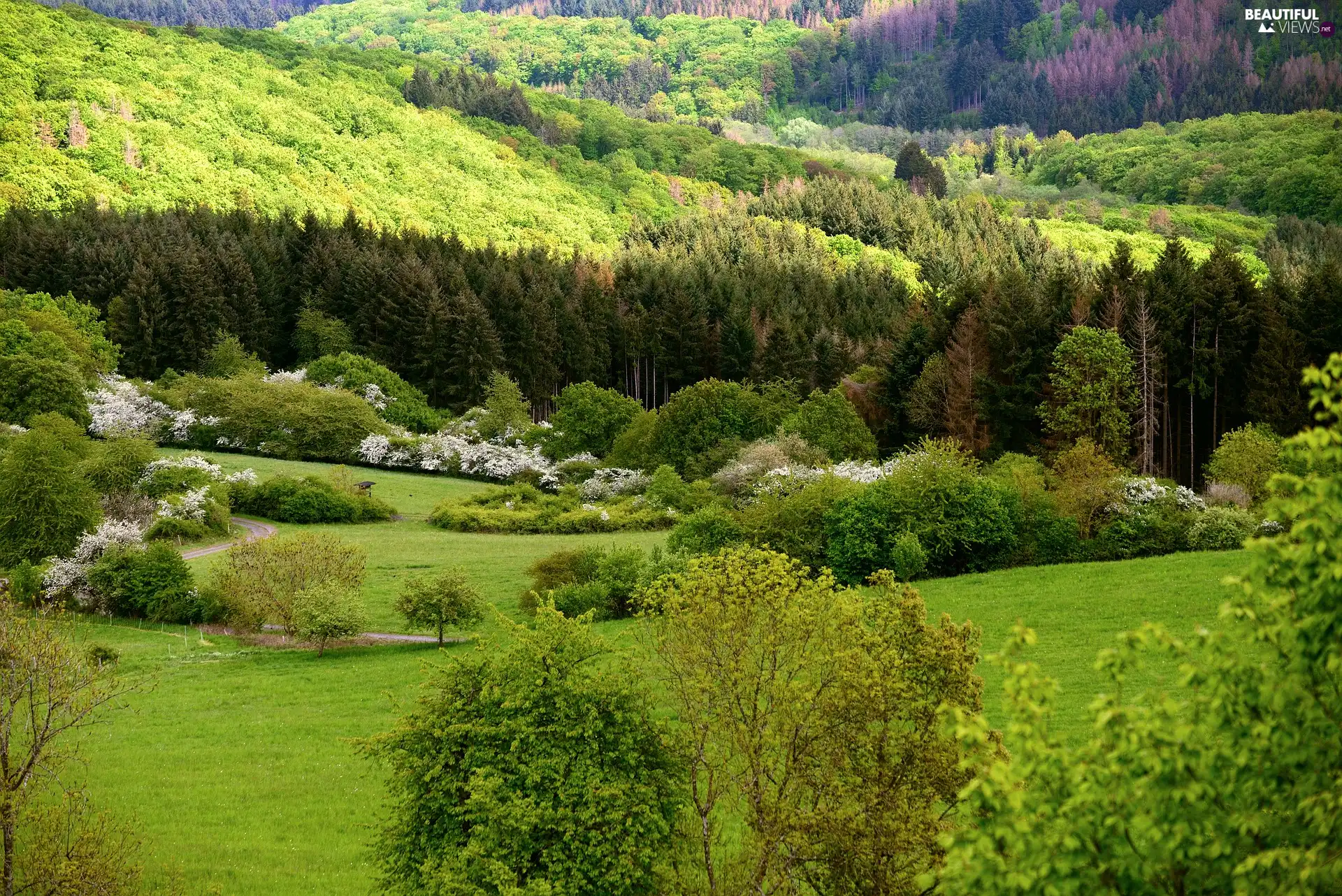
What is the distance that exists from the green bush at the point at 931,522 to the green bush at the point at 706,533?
3.88 meters

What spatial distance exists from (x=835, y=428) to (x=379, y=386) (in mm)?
44342

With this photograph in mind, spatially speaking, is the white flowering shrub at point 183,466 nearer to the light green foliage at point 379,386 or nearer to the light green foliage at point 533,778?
the light green foliage at point 379,386

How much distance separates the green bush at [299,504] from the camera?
203 feet

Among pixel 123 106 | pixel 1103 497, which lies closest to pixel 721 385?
pixel 1103 497

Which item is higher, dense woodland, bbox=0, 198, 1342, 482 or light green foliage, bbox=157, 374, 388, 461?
dense woodland, bbox=0, 198, 1342, 482

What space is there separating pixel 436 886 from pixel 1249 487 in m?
43.0

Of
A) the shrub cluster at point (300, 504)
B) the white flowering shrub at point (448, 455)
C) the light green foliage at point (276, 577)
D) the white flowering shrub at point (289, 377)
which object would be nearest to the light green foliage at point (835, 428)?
the white flowering shrub at point (448, 455)

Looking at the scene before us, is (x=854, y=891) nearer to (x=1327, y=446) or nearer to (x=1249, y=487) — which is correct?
(x=1327, y=446)

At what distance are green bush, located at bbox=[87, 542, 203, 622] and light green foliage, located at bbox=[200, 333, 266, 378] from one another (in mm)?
48032

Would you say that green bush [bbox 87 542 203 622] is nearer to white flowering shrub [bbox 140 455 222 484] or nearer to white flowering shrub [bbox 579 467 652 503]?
white flowering shrub [bbox 140 455 222 484]

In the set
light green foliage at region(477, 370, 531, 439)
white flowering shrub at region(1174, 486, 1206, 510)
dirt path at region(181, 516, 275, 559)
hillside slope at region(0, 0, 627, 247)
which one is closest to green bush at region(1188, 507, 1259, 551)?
white flowering shrub at region(1174, 486, 1206, 510)

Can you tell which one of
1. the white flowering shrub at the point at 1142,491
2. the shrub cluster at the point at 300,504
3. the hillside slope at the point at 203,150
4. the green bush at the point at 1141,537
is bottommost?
the shrub cluster at the point at 300,504

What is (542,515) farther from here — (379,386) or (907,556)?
(379,386)

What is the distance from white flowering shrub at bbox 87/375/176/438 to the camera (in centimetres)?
7438
